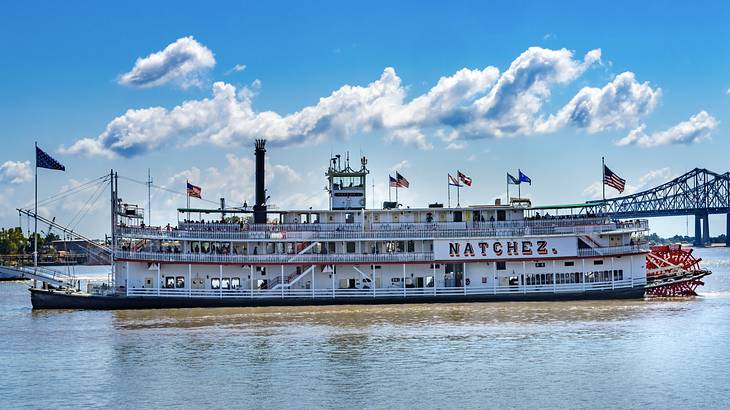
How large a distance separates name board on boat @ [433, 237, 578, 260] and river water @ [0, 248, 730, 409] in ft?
11.0

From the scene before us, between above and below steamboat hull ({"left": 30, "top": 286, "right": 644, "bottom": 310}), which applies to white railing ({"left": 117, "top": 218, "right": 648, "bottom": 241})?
above

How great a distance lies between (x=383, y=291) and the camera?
5259cm

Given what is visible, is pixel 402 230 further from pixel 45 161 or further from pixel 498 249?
pixel 45 161

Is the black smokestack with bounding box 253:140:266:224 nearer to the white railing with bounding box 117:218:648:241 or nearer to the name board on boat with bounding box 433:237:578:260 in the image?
the white railing with bounding box 117:218:648:241

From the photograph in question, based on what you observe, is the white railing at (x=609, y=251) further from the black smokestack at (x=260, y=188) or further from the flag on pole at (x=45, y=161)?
the flag on pole at (x=45, y=161)

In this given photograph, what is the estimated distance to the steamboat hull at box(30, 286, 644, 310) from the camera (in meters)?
51.2

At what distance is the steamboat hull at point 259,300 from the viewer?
51219mm

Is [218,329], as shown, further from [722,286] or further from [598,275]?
[722,286]

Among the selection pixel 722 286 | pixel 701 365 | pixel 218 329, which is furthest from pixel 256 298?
pixel 722 286

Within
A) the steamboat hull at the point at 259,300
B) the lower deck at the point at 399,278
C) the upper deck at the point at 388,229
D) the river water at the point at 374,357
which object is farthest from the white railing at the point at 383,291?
the upper deck at the point at 388,229

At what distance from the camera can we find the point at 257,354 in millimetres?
36094

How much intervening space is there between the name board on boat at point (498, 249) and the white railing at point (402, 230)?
405 millimetres

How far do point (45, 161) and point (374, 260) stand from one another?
2003 centimetres

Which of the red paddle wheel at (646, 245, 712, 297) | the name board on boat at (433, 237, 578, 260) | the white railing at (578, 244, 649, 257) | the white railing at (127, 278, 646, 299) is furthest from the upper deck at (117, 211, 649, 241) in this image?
the red paddle wheel at (646, 245, 712, 297)
